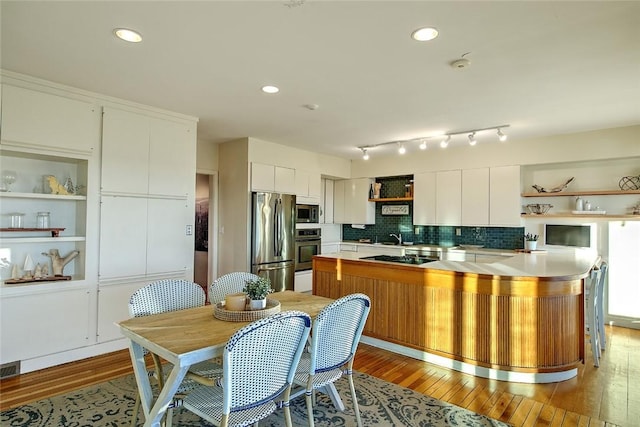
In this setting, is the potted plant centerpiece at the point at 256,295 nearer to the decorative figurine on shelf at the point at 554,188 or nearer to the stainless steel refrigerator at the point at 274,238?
the stainless steel refrigerator at the point at 274,238

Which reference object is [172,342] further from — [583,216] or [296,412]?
[583,216]

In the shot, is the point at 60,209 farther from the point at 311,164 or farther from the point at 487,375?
the point at 487,375

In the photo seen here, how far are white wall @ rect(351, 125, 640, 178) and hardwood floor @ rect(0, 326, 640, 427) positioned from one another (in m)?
2.50

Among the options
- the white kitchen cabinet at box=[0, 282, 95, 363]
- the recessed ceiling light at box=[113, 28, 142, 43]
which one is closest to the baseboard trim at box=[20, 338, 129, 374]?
the white kitchen cabinet at box=[0, 282, 95, 363]

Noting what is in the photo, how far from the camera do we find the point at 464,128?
179 inches

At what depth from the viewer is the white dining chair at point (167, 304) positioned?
2.11 meters

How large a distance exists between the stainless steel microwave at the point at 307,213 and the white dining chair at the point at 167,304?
333 centimetres

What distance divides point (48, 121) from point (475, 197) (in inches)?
214

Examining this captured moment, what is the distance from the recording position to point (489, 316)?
9.96 feet

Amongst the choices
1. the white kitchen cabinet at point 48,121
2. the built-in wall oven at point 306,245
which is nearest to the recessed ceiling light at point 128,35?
the white kitchen cabinet at point 48,121

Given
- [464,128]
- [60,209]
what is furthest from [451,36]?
[60,209]

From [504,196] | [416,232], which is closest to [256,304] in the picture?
[504,196]

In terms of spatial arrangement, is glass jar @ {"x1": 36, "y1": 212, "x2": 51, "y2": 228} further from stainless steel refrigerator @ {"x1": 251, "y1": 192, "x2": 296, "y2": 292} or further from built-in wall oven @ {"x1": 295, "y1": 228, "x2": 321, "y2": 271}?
built-in wall oven @ {"x1": 295, "y1": 228, "x2": 321, "y2": 271}

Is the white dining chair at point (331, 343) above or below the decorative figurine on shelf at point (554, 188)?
below
